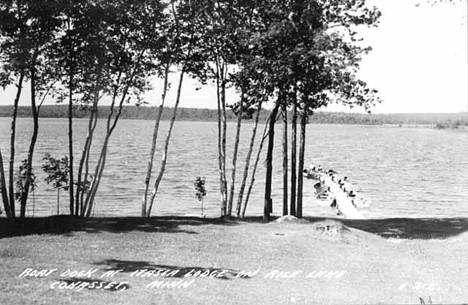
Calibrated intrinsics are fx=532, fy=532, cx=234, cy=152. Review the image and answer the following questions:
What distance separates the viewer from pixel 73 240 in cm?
1414

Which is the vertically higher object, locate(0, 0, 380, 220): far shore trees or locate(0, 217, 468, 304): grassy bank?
locate(0, 0, 380, 220): far shore trees

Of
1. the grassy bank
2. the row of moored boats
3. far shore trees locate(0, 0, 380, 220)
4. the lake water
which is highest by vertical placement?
far shore trees locate(0, 0, 380, 220)

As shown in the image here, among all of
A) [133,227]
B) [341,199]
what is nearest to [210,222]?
[133,227]

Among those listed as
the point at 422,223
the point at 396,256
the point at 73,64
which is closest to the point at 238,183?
the point at 422,223

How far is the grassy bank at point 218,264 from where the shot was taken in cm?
1023

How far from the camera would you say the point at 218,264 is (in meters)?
12.6

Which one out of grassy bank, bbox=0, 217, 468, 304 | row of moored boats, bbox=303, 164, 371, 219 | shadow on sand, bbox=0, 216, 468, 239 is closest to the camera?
grassy bank, bbox=0, 217, 468, 304

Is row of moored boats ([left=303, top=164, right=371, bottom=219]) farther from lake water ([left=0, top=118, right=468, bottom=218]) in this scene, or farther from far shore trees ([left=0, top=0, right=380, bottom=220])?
far shore trees ([left=0, top=0, right=380, bottom=220])

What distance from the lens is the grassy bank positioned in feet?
33.6

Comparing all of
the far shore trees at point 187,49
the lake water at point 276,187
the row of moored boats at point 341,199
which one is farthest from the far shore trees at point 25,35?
the row of moored boats at point 341,199

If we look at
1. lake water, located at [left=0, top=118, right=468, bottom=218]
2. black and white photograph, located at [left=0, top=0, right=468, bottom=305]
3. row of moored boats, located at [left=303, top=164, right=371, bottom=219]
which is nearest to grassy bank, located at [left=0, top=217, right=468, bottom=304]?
black and white photograph, located at [left=0, top=0, right=468, bottom=305]

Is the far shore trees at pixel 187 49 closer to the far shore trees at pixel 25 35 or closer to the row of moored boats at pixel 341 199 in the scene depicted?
the far shore trees at pixel 25 35

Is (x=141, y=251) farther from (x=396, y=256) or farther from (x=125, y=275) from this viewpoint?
(x=396, y=256)

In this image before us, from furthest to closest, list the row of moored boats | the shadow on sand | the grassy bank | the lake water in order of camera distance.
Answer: the lake water
the row of moored boats
the shadow on sand
the grassy bank
